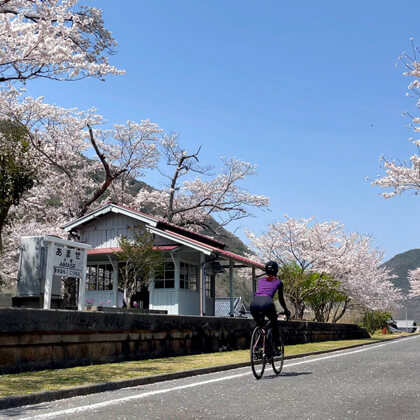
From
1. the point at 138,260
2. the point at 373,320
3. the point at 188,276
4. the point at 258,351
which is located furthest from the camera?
the point at 373,320

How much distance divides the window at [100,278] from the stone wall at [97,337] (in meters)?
Answer: 11.5

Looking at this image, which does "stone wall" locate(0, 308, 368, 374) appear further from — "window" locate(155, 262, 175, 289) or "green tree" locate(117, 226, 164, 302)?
"window" locate(155, 262, 175, 289)

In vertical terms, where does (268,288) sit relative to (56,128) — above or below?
below

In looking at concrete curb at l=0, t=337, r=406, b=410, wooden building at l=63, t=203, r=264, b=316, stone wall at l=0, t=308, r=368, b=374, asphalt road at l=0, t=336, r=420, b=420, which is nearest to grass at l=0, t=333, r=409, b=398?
concrete curb at l=0, t=337, r=406, b=410

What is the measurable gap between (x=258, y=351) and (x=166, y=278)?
16599mm

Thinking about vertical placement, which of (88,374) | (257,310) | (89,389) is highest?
(257,310)

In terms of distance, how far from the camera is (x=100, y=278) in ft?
87.1

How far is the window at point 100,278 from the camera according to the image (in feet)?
86.6

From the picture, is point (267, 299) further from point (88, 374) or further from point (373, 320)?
point (373, 320)

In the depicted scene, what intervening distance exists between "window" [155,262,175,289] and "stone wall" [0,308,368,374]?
9.07m

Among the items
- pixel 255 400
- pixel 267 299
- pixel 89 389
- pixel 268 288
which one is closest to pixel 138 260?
pixel 268 288

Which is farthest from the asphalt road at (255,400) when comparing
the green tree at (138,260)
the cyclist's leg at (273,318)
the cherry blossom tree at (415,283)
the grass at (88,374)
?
the cherry blossom tree at (415,283)

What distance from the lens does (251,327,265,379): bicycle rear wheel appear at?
8.88 metres

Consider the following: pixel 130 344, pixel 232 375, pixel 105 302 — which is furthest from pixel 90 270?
pixel 232 375
